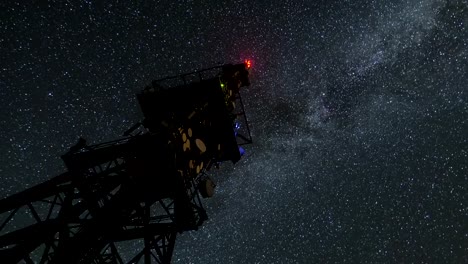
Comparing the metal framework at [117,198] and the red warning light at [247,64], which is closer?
the metal framework at [117,198]

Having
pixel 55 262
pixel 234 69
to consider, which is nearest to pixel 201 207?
pixel 55 262

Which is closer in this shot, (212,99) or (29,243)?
(29,243)

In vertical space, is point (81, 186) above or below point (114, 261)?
above

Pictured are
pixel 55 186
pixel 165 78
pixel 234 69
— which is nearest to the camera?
pixel 55 186

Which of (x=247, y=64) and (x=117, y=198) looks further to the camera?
(x=247, y=64)

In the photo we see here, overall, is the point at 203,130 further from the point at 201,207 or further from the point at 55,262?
the point at 55,262

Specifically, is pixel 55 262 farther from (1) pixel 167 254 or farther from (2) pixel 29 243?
(1) pixel 167 254

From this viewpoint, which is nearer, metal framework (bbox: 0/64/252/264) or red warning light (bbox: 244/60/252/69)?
metal framework (bbox: 0/64/252/264)

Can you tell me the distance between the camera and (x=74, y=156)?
7941mm

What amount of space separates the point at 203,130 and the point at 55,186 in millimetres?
5179

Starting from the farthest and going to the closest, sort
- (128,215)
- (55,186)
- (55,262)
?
(128,215) < (55,186) < (55,262)

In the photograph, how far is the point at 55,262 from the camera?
6.25 meters

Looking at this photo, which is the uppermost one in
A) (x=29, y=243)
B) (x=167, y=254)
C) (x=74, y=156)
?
(x=74, y=156)

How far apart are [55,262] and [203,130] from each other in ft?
21.3
